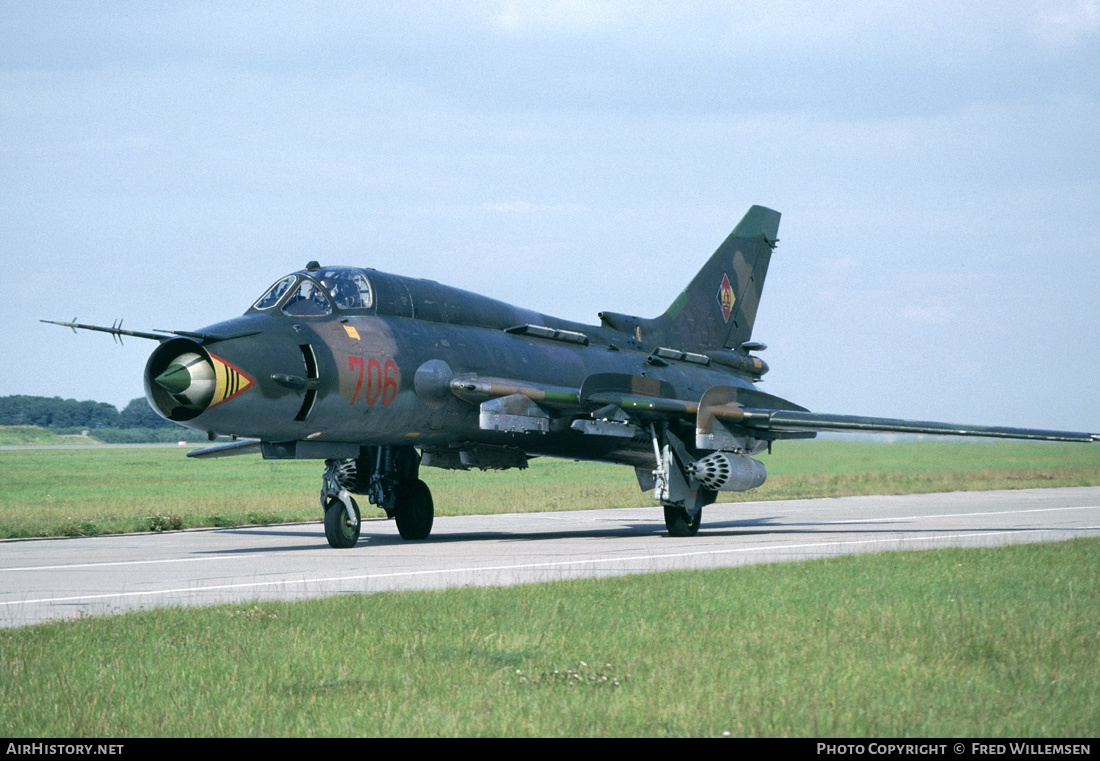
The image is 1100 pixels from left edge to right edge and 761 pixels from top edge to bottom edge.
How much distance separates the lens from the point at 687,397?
22.8 metres

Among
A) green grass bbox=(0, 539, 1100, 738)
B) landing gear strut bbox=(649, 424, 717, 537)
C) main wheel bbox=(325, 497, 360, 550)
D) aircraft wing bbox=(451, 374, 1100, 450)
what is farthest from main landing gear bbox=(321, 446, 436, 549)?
green grass bbox=(0, 539, 1100, 738)

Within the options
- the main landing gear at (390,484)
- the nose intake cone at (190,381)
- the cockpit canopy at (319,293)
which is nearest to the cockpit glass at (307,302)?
the cockpit canopy at (319,293)

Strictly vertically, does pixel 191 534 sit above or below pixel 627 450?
below

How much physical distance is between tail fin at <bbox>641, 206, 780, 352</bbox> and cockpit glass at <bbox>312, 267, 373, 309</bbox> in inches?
327

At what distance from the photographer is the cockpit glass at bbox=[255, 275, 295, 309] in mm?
16500

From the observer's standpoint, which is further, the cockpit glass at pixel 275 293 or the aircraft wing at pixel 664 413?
the aircraft wing at pixel 664 413

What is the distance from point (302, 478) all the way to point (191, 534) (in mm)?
32427

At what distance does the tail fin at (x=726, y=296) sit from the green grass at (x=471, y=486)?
22.0 ft

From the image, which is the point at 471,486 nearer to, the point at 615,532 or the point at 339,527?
the point at 615,532

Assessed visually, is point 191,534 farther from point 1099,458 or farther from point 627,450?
point 1099,458

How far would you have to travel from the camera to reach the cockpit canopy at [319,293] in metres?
16.5

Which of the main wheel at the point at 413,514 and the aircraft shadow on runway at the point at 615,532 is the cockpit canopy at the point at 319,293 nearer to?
the aircraft shadow on runway at the point at 615,532

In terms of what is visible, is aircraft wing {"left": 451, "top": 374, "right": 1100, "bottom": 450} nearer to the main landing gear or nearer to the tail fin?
the main landing gear

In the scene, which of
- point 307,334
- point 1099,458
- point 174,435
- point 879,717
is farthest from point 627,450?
point 174,435
